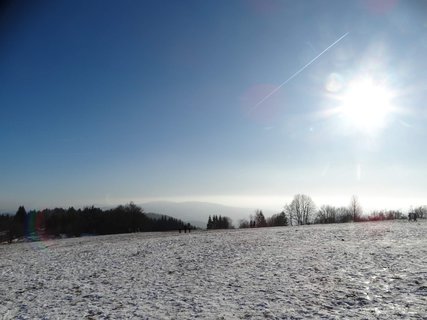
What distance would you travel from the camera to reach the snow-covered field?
10.8 meters

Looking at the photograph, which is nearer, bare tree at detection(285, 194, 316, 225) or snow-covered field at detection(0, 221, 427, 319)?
snow-covered field at detection(0, 221, 427, 319)

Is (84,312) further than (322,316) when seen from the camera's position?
Yes

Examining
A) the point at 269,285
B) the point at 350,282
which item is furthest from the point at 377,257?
the point at 269,285

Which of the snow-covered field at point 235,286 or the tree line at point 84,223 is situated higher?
the snow-covered field at point 235,286

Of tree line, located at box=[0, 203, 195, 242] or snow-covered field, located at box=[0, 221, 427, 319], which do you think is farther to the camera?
tree line, located at box=[0, 203, 195, 242]

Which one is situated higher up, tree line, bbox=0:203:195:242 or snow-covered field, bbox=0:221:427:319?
snow-covered field, bbox=0:221:427:319

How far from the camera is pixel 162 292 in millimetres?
14055

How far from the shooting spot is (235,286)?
1412 centimetres

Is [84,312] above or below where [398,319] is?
below

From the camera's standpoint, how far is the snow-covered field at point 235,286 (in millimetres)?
10750

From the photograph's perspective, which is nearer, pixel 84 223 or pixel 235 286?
pixel 235 286

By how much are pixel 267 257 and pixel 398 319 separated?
11.9 meters

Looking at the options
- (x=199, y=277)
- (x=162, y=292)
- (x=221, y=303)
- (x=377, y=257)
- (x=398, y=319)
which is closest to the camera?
(x=398, y=319)

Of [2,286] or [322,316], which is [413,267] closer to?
[322,316]
